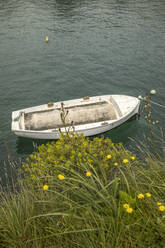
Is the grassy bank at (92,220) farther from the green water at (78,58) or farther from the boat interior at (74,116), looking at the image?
the green water at (78,58)

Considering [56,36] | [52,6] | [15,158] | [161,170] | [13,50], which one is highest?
[52,6]

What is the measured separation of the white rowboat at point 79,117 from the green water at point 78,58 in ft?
5.28

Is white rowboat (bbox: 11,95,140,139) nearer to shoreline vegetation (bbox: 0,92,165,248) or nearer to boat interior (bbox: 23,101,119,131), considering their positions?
boat interior (bbox: 23,101,119,131)

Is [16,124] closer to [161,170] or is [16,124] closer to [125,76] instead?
[161,170]

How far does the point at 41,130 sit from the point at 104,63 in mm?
16197

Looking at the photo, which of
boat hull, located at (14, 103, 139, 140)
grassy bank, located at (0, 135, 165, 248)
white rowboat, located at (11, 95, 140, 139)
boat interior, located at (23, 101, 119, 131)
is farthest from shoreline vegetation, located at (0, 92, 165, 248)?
boat interior, located at (23, 101, 119, 131)

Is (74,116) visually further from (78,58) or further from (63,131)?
(78,58)

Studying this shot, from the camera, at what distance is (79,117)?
53.1ft

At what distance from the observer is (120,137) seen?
1714 centimetres

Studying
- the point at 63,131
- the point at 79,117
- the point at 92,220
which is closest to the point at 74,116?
the point at 79,117

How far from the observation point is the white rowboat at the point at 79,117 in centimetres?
1530

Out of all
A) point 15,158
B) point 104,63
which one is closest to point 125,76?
point 104,63

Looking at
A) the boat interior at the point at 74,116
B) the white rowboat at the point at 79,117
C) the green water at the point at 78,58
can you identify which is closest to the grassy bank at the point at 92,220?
the white rowboat at the point at 79,117

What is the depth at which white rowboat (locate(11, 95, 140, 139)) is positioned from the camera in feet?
50.2
